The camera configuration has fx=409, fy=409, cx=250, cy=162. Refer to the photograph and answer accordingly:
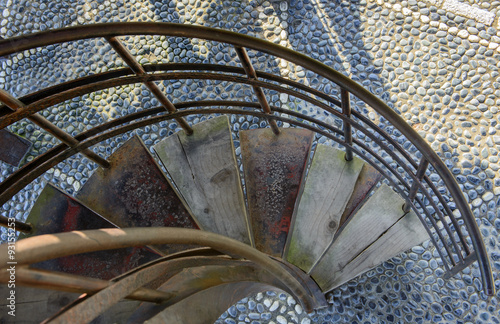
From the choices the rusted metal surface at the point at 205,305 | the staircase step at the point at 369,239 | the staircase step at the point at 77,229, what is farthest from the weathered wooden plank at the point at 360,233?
the staircase step at the point at 77,229

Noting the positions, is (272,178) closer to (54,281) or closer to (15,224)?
(15,224)

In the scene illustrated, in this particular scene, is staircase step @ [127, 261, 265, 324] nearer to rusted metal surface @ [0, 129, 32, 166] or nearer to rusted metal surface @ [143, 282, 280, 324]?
rusted metal surface @ [143, 282, 280, 324]

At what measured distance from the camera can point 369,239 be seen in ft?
8.20

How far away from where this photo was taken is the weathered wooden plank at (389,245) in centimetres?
244

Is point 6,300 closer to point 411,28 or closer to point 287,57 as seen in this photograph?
point 287,57

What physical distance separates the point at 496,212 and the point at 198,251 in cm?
224

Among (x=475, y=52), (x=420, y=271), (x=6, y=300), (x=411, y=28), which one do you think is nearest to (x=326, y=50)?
(x=411, y=28)

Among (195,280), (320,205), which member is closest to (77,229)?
(195,280)

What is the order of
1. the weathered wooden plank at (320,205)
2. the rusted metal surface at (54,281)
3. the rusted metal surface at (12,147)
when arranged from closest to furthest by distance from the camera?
the rusted metal surface at (54,281), the weathered wooden plank at (320,205), the rusted metal surface at (12,147)

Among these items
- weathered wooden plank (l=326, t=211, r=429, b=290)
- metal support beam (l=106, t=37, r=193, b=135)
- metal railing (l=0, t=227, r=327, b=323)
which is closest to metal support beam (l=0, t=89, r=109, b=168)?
metal support beam (l=106, t=37, r=193, b=135)

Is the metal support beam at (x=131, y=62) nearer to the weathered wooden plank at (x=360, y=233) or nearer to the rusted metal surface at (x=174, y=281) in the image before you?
the rusted metal surface at (x=174, y=281)

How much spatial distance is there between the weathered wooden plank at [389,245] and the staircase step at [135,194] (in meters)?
1.02

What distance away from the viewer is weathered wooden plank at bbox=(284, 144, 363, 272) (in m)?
2.49

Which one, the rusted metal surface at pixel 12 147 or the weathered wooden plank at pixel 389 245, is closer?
the weathered wooden plank at pixel 389 245
